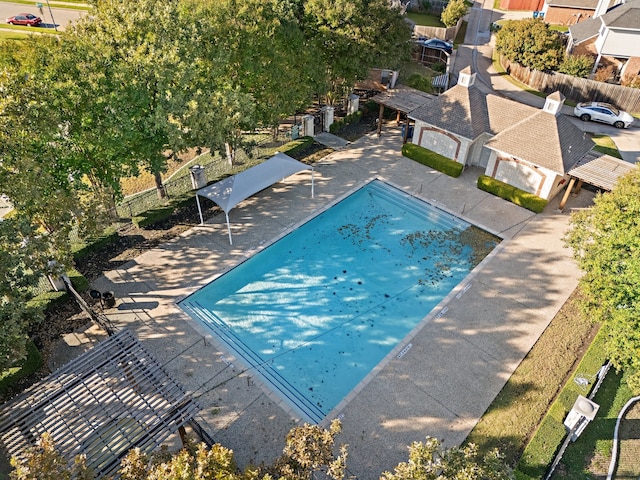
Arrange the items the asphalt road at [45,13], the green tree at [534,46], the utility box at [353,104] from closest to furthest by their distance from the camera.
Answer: the utility box at [353,104] → the green tree at [534,46] → the asphalt road at [45,13]

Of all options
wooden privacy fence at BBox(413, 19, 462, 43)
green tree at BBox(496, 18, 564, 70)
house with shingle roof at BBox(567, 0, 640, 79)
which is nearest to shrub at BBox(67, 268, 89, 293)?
green tree at BBox(496, 18, 564, 70)

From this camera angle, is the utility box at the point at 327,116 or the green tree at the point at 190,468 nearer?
the green tree at the point at 190,468

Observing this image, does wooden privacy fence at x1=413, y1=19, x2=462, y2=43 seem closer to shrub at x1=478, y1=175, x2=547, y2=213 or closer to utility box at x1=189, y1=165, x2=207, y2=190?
shrub at x1=478, y1=175, x2=547, y2=213

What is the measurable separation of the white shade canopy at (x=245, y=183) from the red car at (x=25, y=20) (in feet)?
158

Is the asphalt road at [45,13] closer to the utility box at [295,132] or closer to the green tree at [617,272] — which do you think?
the utility box at [295,132]

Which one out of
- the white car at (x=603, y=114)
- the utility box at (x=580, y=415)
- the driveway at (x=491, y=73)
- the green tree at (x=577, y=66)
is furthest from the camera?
the green tree at (x=577, y=66)

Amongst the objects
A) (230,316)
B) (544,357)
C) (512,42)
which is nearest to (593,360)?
(544,357)

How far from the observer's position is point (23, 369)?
1823cm

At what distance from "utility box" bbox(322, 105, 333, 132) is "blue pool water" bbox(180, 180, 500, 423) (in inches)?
375

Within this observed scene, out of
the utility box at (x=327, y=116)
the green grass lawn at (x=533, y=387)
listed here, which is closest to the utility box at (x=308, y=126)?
the utility box at (x=327, y=116)

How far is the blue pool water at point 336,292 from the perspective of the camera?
66.8 ft

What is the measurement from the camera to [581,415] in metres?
15.9

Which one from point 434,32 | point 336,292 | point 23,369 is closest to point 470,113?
point 336,292

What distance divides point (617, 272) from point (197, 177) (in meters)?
24.3
